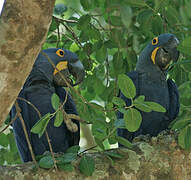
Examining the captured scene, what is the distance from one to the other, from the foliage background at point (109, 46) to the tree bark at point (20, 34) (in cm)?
31

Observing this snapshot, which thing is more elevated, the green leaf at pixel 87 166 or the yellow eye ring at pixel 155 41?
the yellow eye ring at pixel 155 41

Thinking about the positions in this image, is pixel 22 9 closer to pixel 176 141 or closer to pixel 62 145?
pixel 176 141

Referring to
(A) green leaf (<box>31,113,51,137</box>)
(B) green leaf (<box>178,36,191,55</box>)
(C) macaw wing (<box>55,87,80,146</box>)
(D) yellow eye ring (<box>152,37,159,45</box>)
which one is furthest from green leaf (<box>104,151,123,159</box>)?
(D) yellow eye ring (<box>152,37,159,45</box>)

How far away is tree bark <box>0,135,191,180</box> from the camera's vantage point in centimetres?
224

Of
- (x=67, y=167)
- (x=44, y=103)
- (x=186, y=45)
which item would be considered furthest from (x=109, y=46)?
(x=67, y=167)

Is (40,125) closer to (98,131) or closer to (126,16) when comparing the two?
(98,131)

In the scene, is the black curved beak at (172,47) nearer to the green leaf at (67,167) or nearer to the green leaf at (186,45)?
the green leaf at (186,45)

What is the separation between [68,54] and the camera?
356cm

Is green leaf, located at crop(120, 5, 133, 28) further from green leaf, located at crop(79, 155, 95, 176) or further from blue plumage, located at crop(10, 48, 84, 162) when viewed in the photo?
blue plumage, located at crop(10, 48, 84, 162)

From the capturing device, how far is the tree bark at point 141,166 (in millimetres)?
2242

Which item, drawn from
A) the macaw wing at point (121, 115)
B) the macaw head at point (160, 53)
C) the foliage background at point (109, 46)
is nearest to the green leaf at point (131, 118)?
the foliage background at point (109, 46)

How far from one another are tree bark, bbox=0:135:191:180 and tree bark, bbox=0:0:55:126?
2.25 feet

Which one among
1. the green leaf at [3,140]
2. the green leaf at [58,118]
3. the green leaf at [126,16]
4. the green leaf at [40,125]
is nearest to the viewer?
the green leaf at [126,16]

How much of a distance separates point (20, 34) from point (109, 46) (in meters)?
1.54
